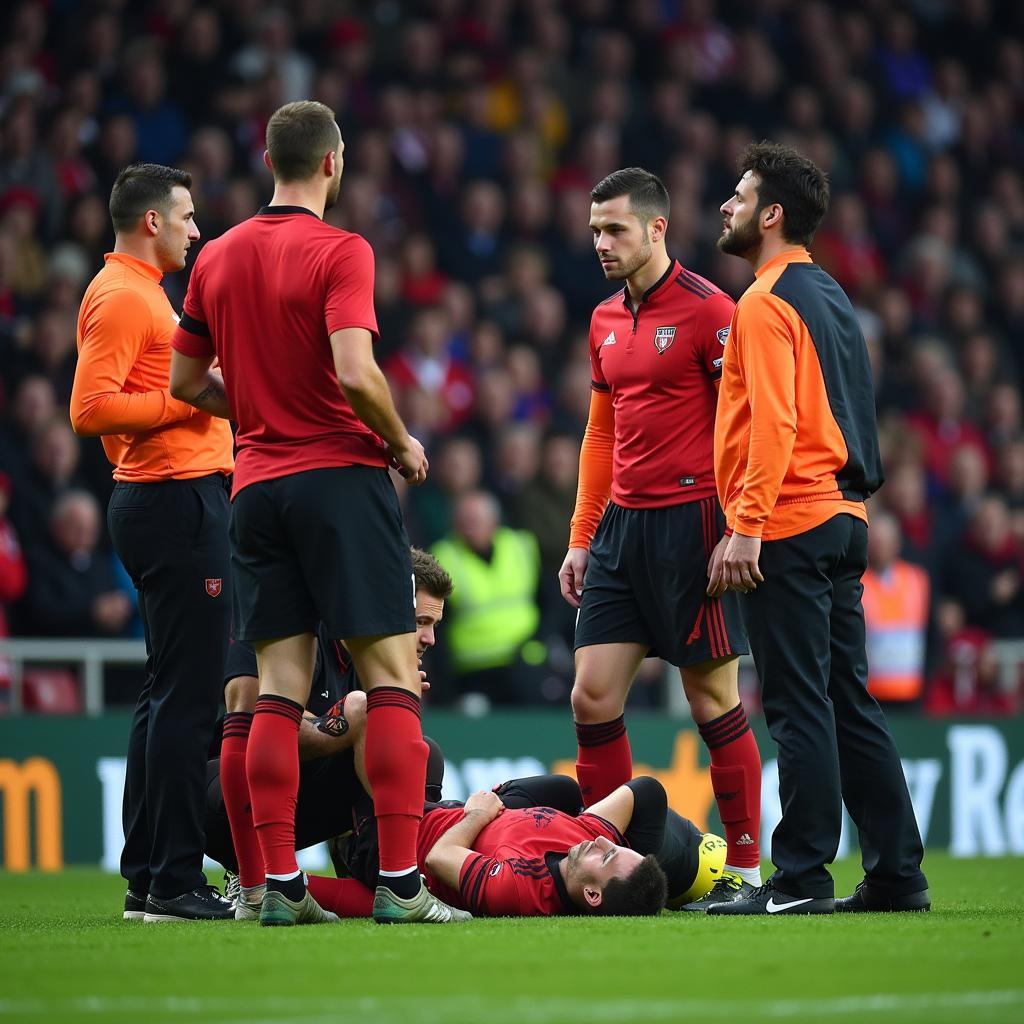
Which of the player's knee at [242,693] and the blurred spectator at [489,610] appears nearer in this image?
the player's knee at [242,693]

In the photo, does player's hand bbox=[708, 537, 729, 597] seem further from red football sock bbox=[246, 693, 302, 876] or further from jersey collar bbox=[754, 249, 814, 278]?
red football sock bbox=[246, 693, 302, 876]

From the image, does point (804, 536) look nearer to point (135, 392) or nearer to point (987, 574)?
point (135, 392)

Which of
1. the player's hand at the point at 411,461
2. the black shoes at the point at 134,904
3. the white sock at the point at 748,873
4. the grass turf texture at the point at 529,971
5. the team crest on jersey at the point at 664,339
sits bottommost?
the black shoes at the point at 134,904

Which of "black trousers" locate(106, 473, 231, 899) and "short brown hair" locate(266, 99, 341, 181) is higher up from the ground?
"short brown hair" locate(266, 99, 341, 181)

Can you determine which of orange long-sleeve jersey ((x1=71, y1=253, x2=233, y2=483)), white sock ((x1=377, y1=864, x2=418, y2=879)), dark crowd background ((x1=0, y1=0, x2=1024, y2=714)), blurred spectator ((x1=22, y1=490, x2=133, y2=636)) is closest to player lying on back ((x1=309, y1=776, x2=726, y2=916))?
white sock ((x1=377, y1=864, x2=418, y2=879))

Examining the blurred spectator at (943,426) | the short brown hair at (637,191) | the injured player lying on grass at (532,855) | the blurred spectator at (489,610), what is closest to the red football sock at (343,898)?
the injured player lying on grass at (532,855)

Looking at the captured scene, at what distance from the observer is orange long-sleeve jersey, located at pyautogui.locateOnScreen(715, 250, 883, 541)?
5.79 meters

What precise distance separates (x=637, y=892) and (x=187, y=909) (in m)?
1.46

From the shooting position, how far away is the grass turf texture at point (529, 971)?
3.93 m

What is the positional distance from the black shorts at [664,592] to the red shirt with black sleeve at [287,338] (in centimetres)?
127

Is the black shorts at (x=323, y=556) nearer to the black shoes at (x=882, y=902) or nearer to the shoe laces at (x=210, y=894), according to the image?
the shoe laces at (x=210, y=894)

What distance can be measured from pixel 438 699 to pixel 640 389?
15.5ft

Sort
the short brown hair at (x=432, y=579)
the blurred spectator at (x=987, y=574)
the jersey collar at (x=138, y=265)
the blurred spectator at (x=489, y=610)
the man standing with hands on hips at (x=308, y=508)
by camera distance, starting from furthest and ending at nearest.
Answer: the blurred spectator at (x=987, y=574)
the blurred spectator at (x=489, y=610)
the short brown hair at (x=432, y=579)
the jersey collar at (x=138, y=265)
the man standing with hands on hips at (x=308, y=508)

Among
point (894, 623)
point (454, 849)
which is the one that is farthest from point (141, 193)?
point (894, 623)
